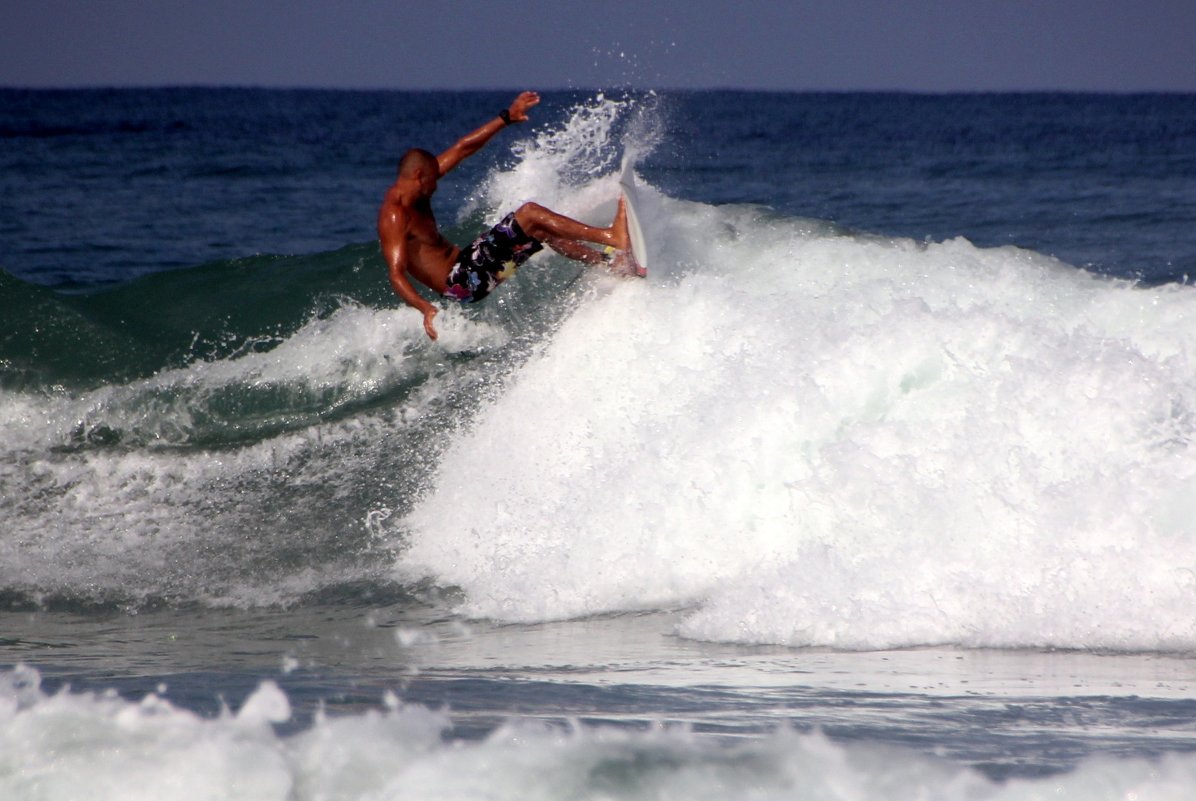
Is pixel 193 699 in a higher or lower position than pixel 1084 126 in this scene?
lower

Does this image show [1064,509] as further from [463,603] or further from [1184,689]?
[463,603]

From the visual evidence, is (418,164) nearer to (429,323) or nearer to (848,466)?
(429,323)

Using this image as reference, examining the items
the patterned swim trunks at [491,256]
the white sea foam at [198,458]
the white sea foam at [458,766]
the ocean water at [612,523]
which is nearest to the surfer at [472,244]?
the patterned swim trunks at [491,256]

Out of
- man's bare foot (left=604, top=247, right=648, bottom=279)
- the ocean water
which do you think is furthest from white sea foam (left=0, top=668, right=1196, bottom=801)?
man's bare foot (left=604, top=247, right=648, bottom=279)

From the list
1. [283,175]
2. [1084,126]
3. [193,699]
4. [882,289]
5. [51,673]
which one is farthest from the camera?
[1084,126]

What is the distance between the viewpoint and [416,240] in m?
6.35

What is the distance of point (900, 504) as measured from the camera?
5.37 meters

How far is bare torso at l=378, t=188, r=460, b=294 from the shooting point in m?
6.18

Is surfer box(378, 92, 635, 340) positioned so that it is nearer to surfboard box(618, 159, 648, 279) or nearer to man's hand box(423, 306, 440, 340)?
surfboard box(618, 159, 648, 279)

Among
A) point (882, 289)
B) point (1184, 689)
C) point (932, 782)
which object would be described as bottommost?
point (932, 782)

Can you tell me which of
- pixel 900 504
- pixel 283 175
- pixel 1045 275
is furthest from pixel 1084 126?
pixel 900 504

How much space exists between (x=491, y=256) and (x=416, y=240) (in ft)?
1.31

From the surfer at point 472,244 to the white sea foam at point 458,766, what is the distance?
9.97ft

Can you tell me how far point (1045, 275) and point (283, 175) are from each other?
2003cm
